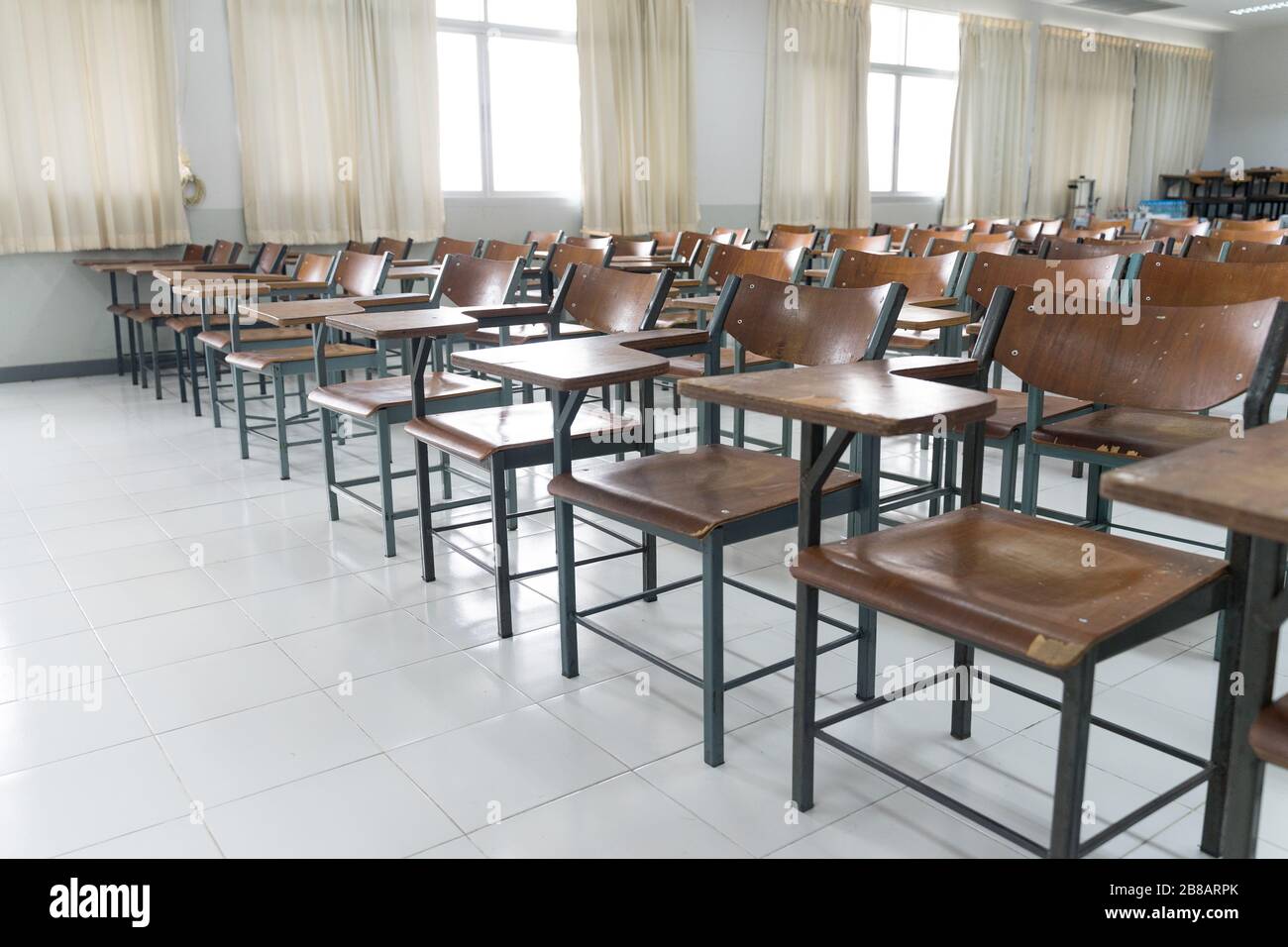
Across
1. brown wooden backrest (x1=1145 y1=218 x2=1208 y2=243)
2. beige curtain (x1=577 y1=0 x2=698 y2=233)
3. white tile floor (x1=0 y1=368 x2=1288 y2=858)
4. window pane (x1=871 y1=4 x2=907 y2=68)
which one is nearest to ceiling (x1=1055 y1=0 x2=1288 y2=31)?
window pane (x1=871 y1=4 x2=907 y2=68)

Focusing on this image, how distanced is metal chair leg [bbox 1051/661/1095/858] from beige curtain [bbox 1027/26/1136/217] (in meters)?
11.0

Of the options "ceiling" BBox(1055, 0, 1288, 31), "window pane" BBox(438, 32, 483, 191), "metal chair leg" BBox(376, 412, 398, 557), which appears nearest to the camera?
"metal chair leg" BBox(376, 412, 398, 557)

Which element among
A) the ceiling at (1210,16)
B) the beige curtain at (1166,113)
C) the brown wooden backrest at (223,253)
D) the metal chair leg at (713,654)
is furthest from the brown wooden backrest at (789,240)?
the beige curtain at (1166,113)

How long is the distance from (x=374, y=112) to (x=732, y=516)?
19.7 feet

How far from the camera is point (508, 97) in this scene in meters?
7.68

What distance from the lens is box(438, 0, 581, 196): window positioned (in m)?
A: 7.41

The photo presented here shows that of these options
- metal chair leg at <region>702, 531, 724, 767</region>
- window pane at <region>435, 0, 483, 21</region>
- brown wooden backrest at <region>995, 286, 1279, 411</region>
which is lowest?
metal chair leg at <region>702, 531, 724, 767</region>

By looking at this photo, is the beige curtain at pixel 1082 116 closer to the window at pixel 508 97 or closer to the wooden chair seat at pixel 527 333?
the window at pixel 508 97

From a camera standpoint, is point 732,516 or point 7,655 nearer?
point 732,516

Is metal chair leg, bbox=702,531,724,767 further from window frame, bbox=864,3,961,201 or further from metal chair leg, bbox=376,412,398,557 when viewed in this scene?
window frame, bbox=864,3,961,201
